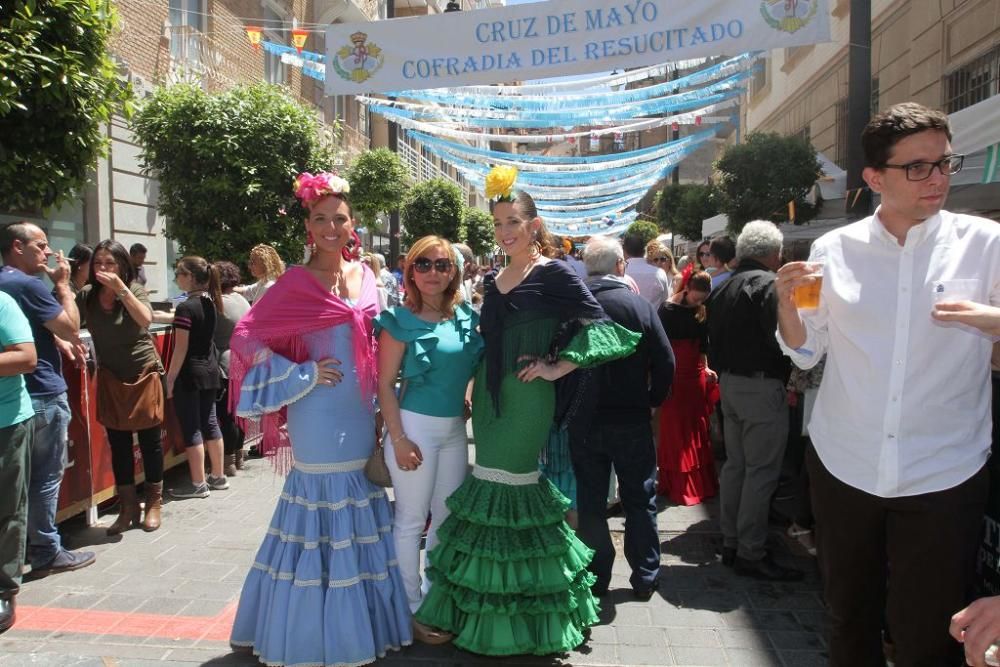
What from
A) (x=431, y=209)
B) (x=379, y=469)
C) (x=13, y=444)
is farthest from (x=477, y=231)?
(x=379, y=469)

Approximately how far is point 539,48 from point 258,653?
19.5 feet

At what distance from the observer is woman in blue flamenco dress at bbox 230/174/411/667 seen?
3166 millimetres

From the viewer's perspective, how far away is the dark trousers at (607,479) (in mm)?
3947

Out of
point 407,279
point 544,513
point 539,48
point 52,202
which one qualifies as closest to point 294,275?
point 407,279

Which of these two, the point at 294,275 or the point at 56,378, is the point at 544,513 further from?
the point at 56,378

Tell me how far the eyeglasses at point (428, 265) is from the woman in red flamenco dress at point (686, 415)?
2.89m

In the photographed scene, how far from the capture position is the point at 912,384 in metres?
2.26

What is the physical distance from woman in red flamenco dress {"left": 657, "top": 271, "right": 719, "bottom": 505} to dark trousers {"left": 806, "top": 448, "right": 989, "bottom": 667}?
326 centimetres

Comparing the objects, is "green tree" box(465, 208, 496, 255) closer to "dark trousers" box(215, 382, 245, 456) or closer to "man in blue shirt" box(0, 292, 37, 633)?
"dark trousers" box(215, 382, 245, 456)

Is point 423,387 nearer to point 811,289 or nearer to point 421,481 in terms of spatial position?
point 421,481

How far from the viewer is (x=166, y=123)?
8.48 metres

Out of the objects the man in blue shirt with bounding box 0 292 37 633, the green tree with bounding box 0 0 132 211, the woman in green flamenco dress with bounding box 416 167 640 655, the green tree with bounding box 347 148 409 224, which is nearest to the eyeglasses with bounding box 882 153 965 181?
the woman in green flamenco dress with bounding box 416 167 640 655

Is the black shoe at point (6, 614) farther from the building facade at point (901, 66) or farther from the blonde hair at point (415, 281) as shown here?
the building facade at point (901, 66)

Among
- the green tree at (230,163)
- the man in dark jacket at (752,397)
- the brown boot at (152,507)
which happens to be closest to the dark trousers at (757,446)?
the man in dark jacket at (752,397)
